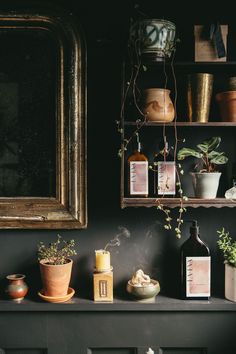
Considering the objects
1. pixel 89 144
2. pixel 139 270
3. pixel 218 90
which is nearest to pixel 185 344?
pixel 139 270

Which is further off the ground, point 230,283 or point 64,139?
point 64,139

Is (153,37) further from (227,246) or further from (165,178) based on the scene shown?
(227,246)

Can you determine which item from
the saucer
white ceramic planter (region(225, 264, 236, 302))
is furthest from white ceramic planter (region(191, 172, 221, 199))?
the saucer

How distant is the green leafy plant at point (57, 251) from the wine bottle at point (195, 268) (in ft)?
1.95

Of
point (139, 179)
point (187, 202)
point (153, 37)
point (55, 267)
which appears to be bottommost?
point (55, 267)

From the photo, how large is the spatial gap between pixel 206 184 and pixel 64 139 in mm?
778

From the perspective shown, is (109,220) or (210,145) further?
(109,220)

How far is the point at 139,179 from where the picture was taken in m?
1.97

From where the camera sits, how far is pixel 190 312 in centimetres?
204

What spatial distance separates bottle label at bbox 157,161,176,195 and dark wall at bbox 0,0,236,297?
0.76ft

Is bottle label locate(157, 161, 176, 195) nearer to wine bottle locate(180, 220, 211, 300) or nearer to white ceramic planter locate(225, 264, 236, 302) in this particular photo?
wine bottle locate(180, 220, 211, 300)

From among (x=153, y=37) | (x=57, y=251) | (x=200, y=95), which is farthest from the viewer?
(x=57, y=251)

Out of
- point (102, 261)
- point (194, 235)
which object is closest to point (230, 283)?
point (194, 235)

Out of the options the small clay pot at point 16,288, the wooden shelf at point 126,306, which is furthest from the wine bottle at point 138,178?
the small clay pot at point 16,288
